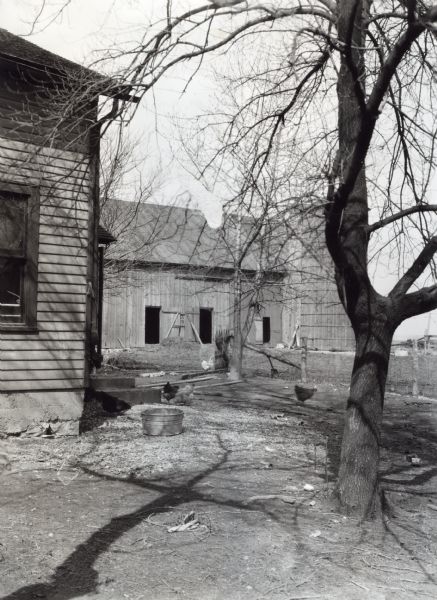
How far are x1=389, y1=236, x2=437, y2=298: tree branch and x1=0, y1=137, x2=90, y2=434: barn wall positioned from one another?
4842mm

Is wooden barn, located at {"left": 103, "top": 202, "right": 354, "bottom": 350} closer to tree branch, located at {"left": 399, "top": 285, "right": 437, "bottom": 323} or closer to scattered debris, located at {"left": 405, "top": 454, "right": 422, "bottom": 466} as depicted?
scattered debris, located at {"left": 405, "top": 454, "right": 422, "bottom": 466}

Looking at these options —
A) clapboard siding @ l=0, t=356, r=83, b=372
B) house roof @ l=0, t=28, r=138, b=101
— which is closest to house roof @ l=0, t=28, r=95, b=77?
house roof @ l=0, t=28, r=138, b=101

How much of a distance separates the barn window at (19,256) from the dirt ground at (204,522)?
1.92 meters

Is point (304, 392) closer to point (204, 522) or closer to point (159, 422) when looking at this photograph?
point (159, 422)

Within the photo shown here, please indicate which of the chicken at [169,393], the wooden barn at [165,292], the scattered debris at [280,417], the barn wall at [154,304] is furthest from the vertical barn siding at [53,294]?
the barn wall at [154,304]

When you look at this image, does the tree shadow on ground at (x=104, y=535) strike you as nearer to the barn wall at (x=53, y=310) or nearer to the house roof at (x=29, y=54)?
the barn wall at (x=53, y=310)

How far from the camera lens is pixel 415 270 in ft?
19.5

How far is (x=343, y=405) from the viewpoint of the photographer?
13.8 m

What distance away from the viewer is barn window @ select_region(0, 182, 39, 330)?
8430 millimetres

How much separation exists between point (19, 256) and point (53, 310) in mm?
967

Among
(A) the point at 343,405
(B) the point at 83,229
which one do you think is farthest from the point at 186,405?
(B) the point at 83,229

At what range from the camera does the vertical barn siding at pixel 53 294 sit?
8398 millimetres

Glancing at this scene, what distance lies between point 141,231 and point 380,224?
24.1 m

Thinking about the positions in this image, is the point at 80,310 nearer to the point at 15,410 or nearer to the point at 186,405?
the point at 15,410
